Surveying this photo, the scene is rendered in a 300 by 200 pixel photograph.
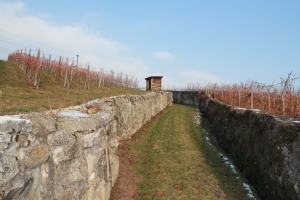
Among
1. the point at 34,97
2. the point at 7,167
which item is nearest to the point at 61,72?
the point at 34,97

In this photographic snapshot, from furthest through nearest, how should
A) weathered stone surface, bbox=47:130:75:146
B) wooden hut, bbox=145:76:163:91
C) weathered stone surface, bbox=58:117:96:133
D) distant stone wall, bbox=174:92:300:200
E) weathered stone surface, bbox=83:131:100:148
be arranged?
wooden hut, bbox=145:76:163:91 < distant stone wall, bbox=174:92:300:200 < weathered stone surface, bbox=83:131:100:148 < weathered stone surface, bbox=58:117:96:133 < weathered stone surface, bbox=47:130:75:146

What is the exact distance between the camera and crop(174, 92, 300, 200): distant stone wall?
4894mm

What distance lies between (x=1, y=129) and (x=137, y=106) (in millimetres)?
10809

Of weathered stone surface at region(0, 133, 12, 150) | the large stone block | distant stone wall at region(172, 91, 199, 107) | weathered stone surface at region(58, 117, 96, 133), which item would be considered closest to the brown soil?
weathered stone surface at region(58, 117, 96, 133)

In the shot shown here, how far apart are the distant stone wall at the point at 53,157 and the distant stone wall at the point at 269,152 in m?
4.09

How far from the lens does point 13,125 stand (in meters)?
2.62

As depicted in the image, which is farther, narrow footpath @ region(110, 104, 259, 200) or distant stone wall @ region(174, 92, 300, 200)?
narrow footpath @ region(110, 104, 259, 200)

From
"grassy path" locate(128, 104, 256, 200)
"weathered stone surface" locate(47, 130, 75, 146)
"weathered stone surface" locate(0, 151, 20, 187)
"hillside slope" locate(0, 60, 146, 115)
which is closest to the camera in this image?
"weathered stone surface" locate(0, 151, 20, 187)

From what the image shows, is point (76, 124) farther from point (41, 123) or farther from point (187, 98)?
point (187, 98)

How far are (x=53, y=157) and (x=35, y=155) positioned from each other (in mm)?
394

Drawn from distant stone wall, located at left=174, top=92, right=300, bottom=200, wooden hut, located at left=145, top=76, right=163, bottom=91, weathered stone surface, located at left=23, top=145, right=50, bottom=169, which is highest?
wooden hut, located at left=145, top=76, right=163, bottom=91

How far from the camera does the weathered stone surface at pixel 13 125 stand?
99.3 inches

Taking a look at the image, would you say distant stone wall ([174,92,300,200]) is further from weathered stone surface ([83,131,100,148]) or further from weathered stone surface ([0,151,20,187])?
weathered stone surface ([0,151,20,187])

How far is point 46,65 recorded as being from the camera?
2870cm
